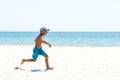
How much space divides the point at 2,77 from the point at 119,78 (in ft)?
9.60

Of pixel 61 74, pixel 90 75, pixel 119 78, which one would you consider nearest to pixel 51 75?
pixel 61 74

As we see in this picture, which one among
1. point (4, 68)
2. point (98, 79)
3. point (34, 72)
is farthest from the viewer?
point (4, 68)

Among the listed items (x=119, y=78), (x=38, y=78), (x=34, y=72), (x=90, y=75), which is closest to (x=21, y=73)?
(x=34, y=72)

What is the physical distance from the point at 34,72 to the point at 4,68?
52.6 inches

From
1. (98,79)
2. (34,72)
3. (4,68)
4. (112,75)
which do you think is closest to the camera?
(98,79)

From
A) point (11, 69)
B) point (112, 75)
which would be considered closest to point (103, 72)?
point (112, 75)

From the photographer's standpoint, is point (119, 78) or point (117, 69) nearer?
point (119, 78)

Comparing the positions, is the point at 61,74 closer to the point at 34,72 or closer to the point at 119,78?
the point at 34,72

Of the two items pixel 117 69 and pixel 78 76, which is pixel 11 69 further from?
pixel 117 69

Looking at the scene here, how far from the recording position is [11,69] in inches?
450

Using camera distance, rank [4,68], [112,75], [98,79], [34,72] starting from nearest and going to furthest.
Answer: [98,79] < [112,75] < [34,72] < [4,68]

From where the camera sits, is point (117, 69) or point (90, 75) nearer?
point (90, 75)

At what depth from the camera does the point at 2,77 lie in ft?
31.4

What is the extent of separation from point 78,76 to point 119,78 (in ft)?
3.54
